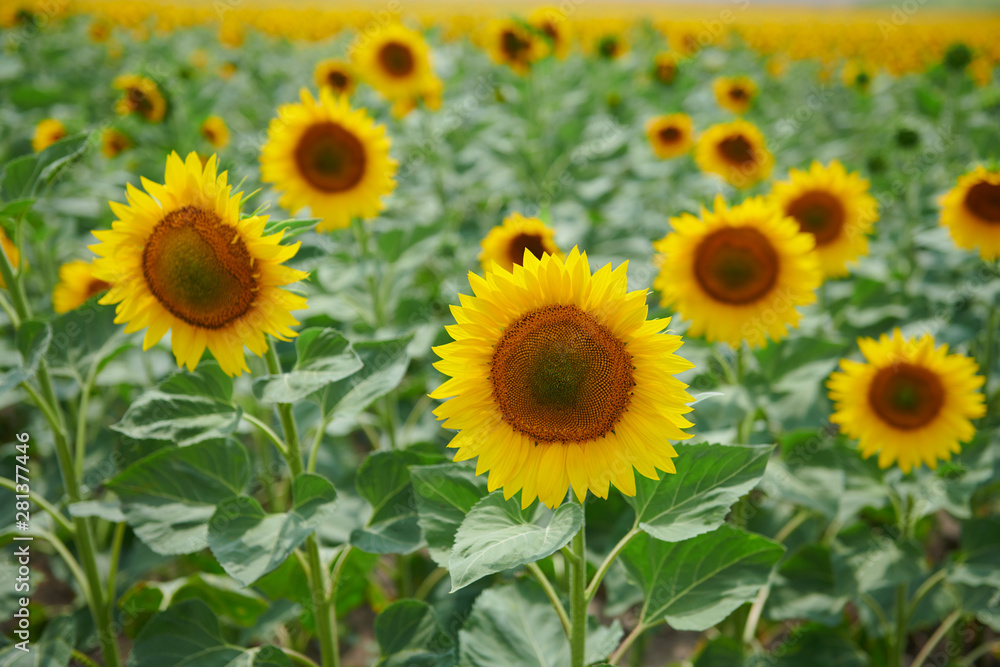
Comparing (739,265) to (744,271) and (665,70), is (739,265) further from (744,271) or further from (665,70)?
(665,70)

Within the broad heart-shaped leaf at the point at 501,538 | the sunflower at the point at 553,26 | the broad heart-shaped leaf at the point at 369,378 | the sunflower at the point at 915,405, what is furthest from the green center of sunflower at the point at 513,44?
the broad heart-shaped leaf at the point at 501,538

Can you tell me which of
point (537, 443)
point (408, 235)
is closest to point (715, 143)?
point (408, 235)

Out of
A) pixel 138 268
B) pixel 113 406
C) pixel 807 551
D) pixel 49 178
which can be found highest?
pixel 113 406

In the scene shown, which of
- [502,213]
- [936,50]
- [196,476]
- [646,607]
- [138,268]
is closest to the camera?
[138,268]

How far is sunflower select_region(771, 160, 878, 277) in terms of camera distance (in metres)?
2.58

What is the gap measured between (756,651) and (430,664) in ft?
3.81

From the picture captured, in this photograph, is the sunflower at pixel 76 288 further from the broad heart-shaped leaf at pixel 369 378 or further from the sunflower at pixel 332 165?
the broad heart-shaped leaf at pixel 369 378

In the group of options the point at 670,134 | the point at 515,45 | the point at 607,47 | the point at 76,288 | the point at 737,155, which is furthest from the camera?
the point at 607,47

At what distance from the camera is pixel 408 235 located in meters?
2.92

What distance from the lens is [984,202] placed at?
2389 mm

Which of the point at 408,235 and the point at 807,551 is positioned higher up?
the point at 408,235

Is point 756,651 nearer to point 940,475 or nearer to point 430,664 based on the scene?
point 940,475

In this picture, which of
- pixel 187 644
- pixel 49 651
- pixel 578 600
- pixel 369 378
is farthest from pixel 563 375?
pixel 49 651

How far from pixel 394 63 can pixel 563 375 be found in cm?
302
